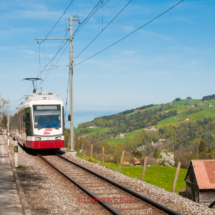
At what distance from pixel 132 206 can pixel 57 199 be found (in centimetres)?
216

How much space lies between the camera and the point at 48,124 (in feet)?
60.8

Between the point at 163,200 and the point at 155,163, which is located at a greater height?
the point at 163,200

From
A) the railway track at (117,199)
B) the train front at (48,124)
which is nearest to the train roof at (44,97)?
the train front at (48,124)

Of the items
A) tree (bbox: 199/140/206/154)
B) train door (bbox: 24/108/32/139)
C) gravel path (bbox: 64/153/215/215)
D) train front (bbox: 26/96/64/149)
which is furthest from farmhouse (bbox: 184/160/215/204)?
tree (bbox: 199/140/206/154)

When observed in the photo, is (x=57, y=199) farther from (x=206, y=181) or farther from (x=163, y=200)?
(x=206, y=181)

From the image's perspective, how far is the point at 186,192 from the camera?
54.2 m

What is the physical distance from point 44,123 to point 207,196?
144ft

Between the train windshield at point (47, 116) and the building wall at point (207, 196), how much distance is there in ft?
141

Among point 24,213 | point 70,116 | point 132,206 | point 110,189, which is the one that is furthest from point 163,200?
point 70,116

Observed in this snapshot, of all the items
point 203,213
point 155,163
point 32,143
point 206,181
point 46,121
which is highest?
point 46,121

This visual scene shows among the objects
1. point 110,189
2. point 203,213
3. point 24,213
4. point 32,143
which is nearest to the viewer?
point 24,213

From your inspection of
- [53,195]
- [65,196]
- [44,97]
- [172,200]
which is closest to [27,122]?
[44,97]

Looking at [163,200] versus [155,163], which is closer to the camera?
[163,200]

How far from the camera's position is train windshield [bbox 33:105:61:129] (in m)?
18.4
